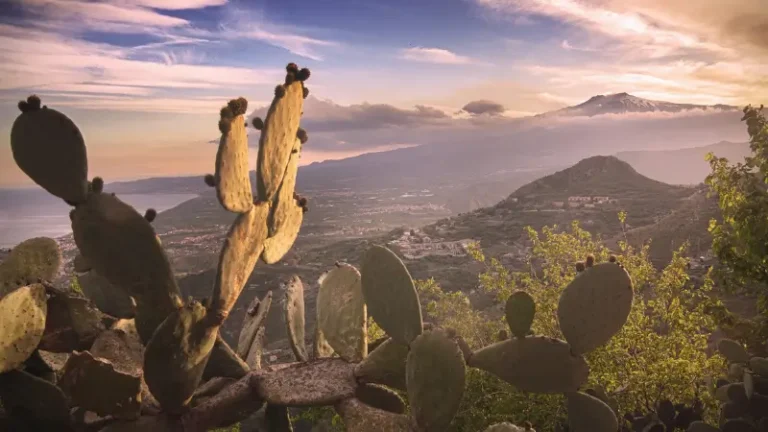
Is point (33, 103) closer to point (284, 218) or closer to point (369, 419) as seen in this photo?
point (284, 218)

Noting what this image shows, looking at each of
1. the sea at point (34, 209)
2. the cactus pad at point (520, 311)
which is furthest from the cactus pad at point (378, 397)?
the sea at point (34, 209)

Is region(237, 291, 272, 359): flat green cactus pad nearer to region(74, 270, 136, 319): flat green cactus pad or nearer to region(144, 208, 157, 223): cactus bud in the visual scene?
region(74, 270, 136, 319): flat green cactus pad

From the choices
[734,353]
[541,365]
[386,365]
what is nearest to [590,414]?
[541,365]

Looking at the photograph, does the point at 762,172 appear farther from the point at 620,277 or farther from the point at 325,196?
the point at 325,196

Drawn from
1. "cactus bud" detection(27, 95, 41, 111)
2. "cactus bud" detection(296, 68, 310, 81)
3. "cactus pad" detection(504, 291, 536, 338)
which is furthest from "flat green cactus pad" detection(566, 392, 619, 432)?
"cactus bud" detection(27, 95, 41, 111)

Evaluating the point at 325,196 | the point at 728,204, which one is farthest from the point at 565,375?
the point at 325,196

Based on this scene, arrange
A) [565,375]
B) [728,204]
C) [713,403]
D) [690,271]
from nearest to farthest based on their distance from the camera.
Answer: [565,375], [713,403], [728,204], [690,271]

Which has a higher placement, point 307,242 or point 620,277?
point 620,277

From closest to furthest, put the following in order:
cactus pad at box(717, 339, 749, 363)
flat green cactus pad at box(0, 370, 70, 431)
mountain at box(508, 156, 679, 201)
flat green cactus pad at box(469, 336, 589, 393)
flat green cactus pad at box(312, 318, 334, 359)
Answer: flat green cactus pad at box(0, 370, 70, 431), flat green cactus pad at box(469, 336, 589, 393), flat green cactus pad at box(312, 318, 334, 359), cactus pad at box(717, 339, 749, 363), mountain at box(508, 156, 679, 201)
